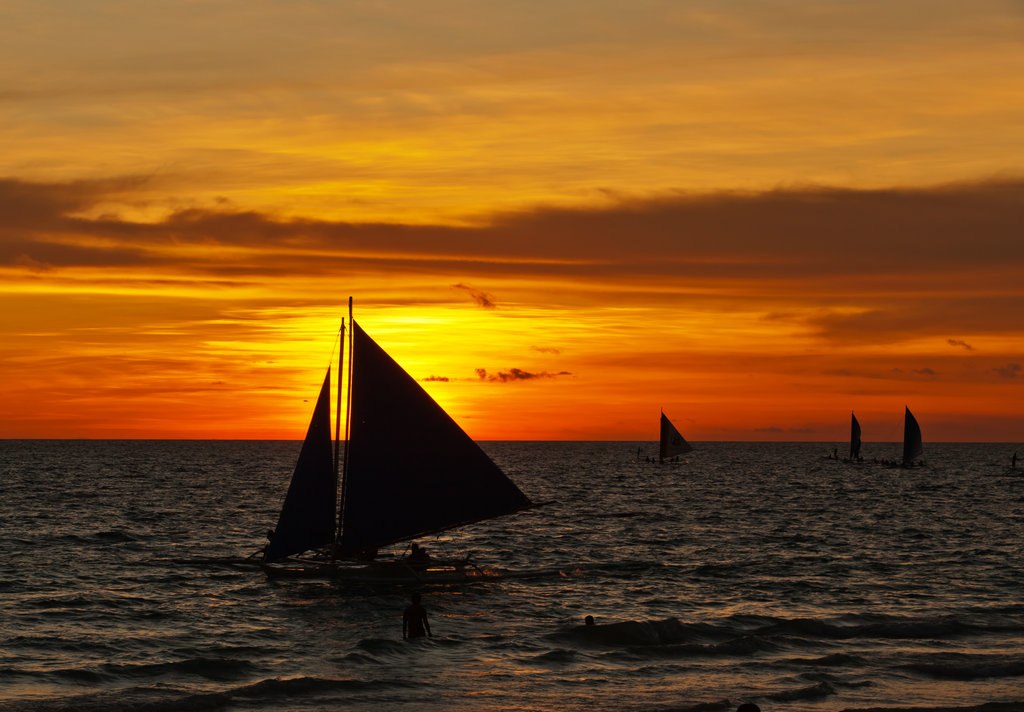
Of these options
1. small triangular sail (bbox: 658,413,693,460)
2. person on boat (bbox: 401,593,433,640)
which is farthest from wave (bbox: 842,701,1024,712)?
small triangular sail (bbox: 658,413,693,460)

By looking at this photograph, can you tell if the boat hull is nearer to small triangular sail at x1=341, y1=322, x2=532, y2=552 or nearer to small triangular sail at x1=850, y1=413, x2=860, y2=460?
small triangular sail at x1=341, y1=322, x2=532, y2=552

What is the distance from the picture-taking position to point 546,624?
3950 cm

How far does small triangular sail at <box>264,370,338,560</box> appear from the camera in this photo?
141 ft

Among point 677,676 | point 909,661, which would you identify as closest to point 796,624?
point 909,661

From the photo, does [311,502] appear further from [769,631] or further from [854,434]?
[854,434]

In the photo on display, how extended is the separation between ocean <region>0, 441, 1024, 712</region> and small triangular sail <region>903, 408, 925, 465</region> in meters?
84.8

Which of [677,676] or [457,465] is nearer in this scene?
[677,676]

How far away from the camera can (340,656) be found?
3456 cm

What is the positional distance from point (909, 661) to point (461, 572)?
17.3m

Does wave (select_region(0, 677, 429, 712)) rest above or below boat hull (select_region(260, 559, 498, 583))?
below

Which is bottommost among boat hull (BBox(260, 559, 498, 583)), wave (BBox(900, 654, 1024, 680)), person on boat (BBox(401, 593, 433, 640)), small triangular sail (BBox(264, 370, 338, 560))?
wave (BBox(900, 654, 1024, 680))

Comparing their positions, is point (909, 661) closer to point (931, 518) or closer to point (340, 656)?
point (340, 656)

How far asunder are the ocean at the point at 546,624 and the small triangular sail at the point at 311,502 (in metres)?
2.36

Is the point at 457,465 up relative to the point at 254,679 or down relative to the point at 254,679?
up
